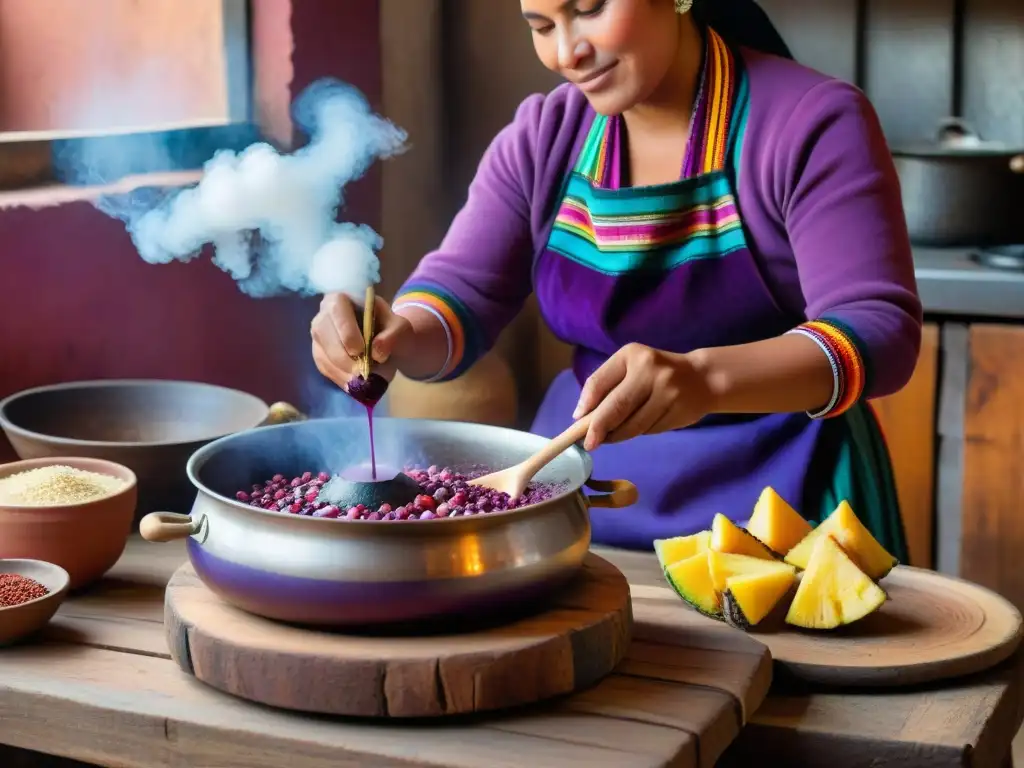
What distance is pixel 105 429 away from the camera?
2076 mm

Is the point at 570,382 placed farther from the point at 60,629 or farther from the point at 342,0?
the point at 342,0

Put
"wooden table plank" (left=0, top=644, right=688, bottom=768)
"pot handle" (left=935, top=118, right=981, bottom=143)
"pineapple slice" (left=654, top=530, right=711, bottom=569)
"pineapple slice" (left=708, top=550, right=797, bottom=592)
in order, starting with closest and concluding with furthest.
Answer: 1. "wooden table plank" (left=0, top=644, right=688, bottom=768)
2. "pineapple slice" (left=708, top=550, right=797, bottom=592)
3. "pineapple slice" (left=654, top=530, right=711, bottom=569)
4. "pot handle" (left=935, top=118, right=981, bottom=143)

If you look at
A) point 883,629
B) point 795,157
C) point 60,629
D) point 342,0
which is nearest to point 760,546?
point 883,629

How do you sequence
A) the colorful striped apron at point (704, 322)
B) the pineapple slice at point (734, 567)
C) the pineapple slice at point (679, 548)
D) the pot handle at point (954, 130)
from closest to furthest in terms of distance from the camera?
the pineapple slice at point (734, 567) → the pineapple slice at point (679, 548) → the colorful striped apron at point (704, 322) → the pot handle at point (954, 130)

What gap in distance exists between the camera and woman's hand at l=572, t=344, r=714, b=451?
1.46 metres

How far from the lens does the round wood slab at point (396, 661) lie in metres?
1.21

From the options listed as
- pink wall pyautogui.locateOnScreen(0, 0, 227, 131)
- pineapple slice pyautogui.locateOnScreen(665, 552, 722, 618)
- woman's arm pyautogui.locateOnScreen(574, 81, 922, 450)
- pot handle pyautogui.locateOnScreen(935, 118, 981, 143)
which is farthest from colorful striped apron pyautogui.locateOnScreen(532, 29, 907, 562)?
pot handle pyautogui.locateOnScreen(935, 118, 981, 143)

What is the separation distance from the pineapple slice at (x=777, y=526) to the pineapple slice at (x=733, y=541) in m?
0.04

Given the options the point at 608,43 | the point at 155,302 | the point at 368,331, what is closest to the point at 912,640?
the point at 368,331

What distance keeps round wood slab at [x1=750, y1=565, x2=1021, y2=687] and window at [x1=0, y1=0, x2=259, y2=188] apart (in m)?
1.59

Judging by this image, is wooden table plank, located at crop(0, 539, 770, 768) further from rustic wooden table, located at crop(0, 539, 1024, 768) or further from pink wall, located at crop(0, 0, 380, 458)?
pink wall, located at crop(0, 0, 380, 458)

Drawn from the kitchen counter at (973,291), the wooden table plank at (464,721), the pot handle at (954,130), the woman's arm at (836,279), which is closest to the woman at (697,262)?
the woman's arm at (836,279)

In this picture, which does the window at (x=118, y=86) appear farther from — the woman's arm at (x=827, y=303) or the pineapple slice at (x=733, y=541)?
the pineapple slice at (x=733, y=541)

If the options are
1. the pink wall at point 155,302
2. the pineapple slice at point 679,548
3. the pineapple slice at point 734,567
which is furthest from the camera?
the pink wall at point 155,302
